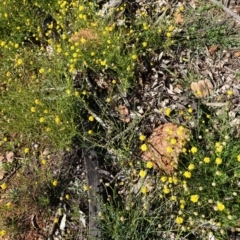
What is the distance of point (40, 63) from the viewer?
168 inches

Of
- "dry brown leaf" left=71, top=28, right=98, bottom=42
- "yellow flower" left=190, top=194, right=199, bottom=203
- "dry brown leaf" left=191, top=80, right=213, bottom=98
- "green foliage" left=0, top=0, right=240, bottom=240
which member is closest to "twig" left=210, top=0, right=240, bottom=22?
"green foliage" left=0, top=0, right=240, bottom=240

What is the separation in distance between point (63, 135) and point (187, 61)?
162 cm

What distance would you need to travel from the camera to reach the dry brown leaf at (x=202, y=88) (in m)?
3.71

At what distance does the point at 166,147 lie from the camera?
10.6 ft

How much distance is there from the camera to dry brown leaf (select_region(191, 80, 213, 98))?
371 cm

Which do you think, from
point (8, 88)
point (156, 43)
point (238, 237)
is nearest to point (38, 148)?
point (8, 88)

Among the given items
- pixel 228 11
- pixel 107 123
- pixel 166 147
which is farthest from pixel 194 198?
pixel 228 11

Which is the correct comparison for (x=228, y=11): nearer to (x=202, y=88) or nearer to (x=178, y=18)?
(x=178, y=18)

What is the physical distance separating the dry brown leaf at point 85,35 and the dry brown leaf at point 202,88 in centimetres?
126

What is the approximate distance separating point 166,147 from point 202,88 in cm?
89

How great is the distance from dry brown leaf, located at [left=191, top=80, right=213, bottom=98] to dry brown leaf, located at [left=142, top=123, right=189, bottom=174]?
1.88 ft

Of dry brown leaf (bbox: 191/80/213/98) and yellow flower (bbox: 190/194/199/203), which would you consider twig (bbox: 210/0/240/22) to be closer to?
dry brown leaf (bbox: 191/80/213/98)

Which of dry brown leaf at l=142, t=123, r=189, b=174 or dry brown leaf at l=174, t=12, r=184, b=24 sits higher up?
dry brown leaf at l=174, t=12, r=184, b=24

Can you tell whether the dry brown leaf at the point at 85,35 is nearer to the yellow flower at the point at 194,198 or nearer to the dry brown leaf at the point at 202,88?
the dry brown leaf at the point at 202,88
